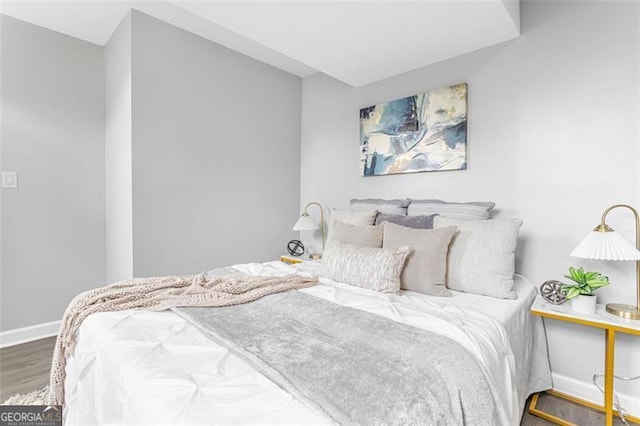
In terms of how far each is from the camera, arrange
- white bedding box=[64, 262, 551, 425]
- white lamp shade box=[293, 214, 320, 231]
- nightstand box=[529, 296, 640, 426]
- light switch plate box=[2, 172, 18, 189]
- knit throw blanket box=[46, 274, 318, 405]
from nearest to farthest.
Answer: white bedding box=[64, 262, 551, 425], knit throw blanket box=[46, 274, 318, 405], nightstand box=[529, 296, 640, 426], light switch plate box=[2, 172, 18, 189], white lamp shade box=[293, 214, 320, 231]

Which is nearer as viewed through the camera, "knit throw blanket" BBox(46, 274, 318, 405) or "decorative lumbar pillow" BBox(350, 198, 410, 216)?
"knit throw blanket" BBox(46, 274, 318, 405)

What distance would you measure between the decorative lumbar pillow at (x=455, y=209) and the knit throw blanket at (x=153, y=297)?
3.46 ft

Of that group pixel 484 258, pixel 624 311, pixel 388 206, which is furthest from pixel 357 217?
pixel 624 311

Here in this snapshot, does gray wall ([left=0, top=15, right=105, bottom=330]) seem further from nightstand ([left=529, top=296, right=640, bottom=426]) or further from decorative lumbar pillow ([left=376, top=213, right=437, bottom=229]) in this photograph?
nightstand ([left=529, top=296, right=640, bottom=426])

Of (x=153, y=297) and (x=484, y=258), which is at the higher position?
(x=484, y=258)

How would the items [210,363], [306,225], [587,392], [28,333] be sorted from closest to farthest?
1. [210,363]
2. [587,392]
3. [28,333]
4. [306,225]

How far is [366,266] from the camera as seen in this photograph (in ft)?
6.02

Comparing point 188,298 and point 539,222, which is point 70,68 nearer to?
point 188,298

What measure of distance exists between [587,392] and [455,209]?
1.35 m

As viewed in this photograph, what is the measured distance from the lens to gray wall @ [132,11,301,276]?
8.46ft

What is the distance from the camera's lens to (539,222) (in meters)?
2.08

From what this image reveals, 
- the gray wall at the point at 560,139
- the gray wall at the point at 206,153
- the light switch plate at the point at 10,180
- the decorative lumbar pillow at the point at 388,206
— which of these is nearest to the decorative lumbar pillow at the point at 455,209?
the decorative lumbar pillow at the point at 388,206

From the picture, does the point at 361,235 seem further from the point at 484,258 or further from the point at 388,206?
the point at 484,258

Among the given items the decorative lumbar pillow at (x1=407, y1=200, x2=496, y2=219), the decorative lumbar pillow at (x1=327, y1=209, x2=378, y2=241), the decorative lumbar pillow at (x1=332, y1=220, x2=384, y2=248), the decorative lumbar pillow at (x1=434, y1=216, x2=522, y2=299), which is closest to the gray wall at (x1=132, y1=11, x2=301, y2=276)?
the decorative lumbar pillow at (x1=327, y1=209, x2=378, y2=241)
